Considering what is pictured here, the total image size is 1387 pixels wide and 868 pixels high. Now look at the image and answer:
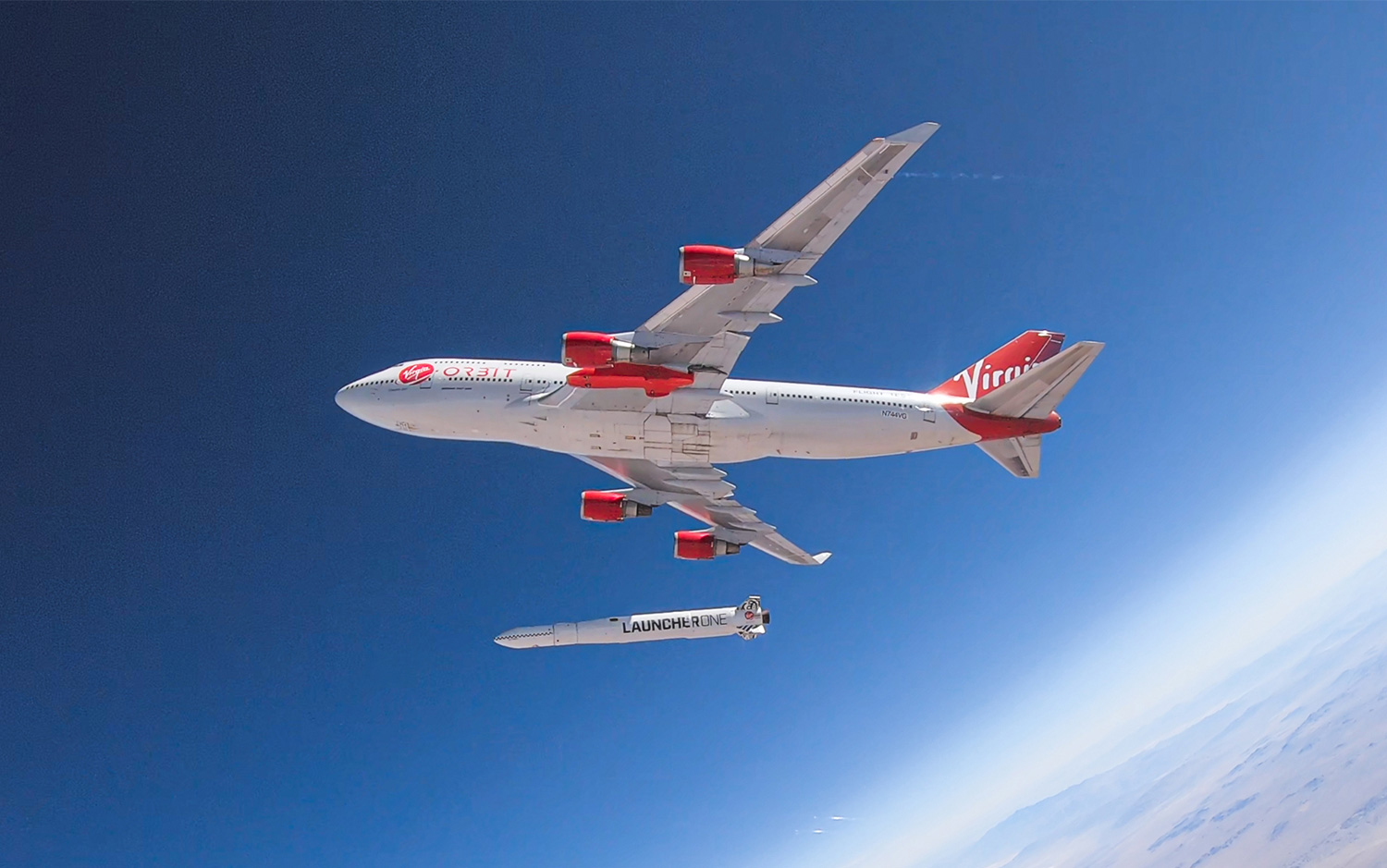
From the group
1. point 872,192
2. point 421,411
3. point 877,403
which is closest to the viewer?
point 872,192

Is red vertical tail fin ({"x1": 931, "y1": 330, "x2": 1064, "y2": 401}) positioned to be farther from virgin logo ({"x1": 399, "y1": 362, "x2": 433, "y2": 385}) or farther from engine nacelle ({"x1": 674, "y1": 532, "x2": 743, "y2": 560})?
virgin logo ({"x1": 399, "y1": 362, "x2": 433, "y2": 385})

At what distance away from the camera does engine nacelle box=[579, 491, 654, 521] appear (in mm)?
48156

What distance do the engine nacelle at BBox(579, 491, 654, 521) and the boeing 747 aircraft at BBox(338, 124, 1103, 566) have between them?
2.81m

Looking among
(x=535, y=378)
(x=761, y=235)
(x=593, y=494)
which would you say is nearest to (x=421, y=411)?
(x=535, y=378)

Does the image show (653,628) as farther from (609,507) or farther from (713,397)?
(713,397)

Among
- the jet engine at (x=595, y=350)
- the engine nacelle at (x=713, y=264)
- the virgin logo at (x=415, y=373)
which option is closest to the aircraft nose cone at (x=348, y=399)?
the virgin logo at (x=415, y=373)

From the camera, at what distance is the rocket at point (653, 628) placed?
178 ft

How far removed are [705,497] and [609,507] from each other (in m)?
5.33

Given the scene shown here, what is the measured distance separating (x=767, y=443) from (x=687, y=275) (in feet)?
36.3

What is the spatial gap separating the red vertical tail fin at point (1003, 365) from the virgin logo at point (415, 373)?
1017 inches

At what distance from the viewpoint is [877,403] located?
135 ft

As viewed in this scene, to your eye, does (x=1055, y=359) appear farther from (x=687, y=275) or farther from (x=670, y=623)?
(x=670, y=623)

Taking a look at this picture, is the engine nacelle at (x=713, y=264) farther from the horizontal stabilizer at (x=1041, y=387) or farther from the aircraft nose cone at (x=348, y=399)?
the aircraft nose cone at (x=348, y=399)

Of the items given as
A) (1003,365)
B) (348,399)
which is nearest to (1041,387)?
(1003,365)
